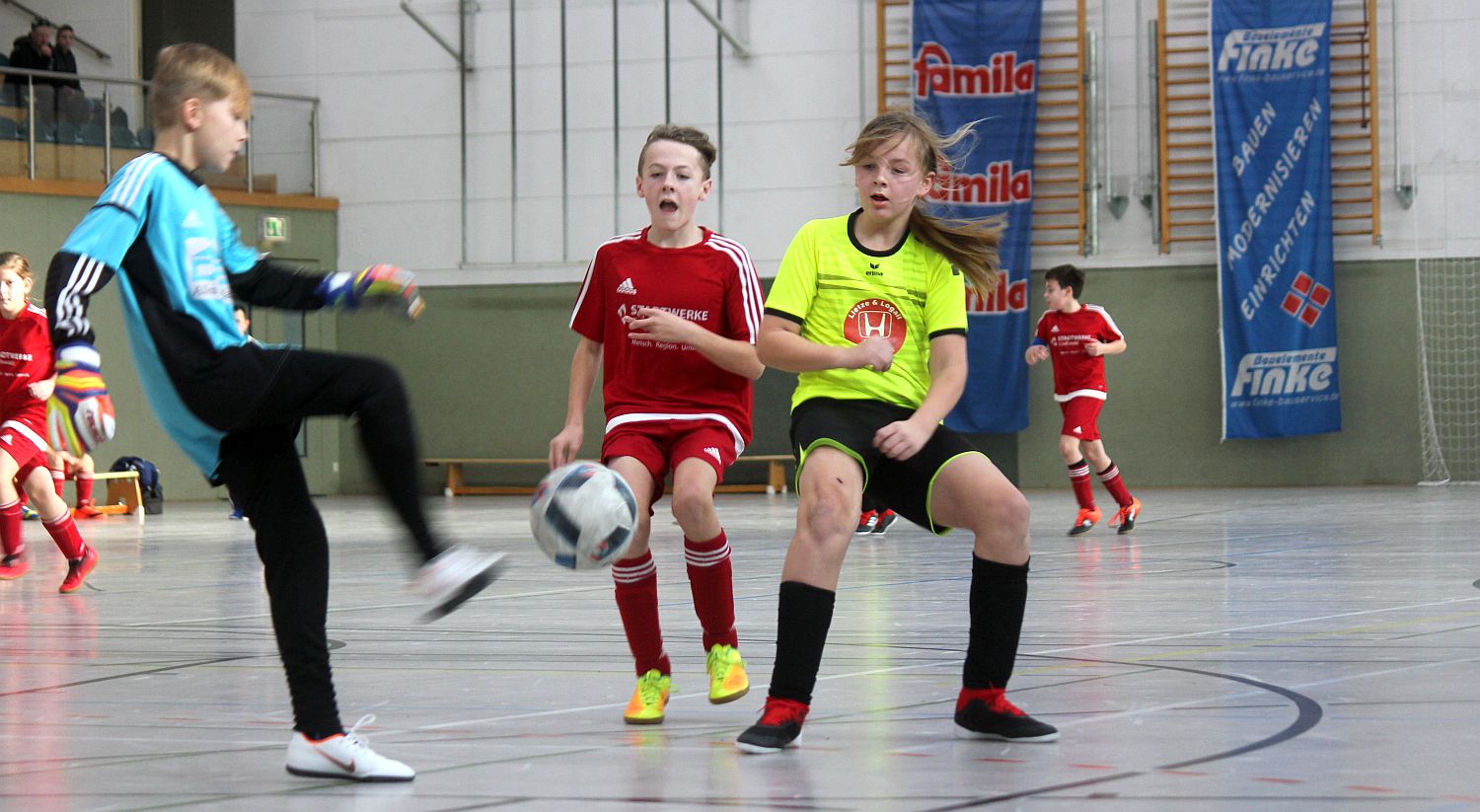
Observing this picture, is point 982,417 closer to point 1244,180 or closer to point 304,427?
point 1244,180

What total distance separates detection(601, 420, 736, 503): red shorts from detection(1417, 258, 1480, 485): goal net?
1630 cm

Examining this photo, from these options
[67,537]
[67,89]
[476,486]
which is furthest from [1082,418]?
[67,89]

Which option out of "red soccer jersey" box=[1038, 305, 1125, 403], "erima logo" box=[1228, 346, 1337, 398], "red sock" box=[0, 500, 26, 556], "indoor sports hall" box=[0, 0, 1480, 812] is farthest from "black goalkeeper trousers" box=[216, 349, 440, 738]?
"erima logo" box=[1228, 346, 1337, 398]

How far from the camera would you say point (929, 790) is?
3.13 meters

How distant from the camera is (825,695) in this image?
4.46 m

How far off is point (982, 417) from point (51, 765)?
16623 mm

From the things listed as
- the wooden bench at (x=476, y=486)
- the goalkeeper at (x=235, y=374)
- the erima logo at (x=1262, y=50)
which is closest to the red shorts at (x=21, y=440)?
the goalkeeper at (x=235, y=374)

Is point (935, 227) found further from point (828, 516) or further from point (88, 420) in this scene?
point (88, 420)


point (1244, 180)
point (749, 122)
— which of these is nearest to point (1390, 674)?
point (1244, 180)

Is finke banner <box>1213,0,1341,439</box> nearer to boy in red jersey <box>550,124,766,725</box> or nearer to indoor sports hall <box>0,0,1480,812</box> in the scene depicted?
indoor sports hall <box>0,0,1480,812</box>

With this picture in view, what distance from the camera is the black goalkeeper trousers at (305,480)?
343 cm

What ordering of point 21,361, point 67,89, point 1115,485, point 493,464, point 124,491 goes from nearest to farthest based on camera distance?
point 21,361
point 1115,485
point 124,491
point 67,89
point 493,464

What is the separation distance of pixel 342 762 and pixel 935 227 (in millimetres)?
1852

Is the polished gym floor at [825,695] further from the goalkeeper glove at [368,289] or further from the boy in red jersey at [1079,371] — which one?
the boy in red jersey at [1079,371]
